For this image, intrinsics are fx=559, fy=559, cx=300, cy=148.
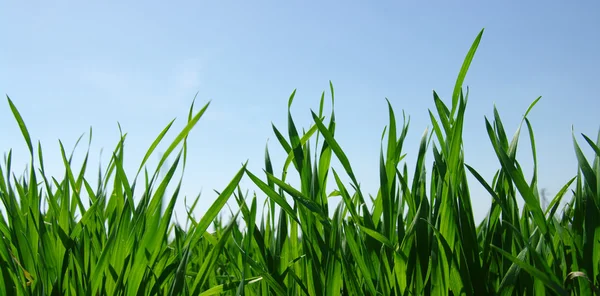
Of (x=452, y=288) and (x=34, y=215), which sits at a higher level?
(x=34, y=215)

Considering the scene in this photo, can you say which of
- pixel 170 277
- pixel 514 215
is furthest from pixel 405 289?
pixel 170 277

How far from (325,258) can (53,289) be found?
408mm

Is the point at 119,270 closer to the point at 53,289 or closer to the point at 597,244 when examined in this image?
the point at 53,289

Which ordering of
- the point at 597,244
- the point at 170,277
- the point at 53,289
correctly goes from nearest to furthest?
1. the point at 597,244
2. the point at 53,289
3. the point at 170,277

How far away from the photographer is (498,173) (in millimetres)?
925

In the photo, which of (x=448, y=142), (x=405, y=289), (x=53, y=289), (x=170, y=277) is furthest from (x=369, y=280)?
(x=53, y=289)

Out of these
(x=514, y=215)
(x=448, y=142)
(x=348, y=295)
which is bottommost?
(x=348, y=295)

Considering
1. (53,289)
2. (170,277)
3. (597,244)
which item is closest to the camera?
(597,244)

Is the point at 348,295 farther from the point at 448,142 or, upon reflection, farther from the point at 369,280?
the point at 448,142

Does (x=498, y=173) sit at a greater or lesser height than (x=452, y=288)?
greater

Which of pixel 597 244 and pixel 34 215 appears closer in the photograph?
pixel 597 244

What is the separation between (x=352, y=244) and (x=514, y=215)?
0.84ft

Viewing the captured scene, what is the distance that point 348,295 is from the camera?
87 cm

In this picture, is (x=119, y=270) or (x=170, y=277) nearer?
(x=119, y=270)
